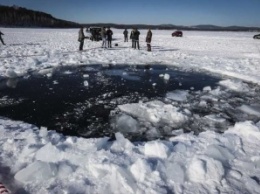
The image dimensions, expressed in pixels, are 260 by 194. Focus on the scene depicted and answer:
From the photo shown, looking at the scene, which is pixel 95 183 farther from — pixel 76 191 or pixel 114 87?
pixel 114 87

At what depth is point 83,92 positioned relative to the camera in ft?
27.1

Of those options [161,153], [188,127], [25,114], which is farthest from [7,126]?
[188,127]

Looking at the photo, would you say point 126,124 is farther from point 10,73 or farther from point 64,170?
point 10,73

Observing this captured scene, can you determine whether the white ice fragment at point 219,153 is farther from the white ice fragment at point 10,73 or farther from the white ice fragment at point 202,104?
the white ice fragment at point 10,73

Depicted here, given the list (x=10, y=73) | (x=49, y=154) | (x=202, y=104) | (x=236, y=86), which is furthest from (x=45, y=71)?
(x=49, y=154)

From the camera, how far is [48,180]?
11.8 ft

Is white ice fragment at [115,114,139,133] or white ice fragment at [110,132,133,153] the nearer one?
white ice fragment at [110,132,133,153]

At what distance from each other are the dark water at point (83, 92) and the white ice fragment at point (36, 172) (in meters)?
1.55

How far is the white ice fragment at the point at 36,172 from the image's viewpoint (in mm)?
3555

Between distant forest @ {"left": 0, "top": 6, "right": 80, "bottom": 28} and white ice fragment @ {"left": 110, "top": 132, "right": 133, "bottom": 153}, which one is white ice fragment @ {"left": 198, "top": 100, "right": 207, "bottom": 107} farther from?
distant forest @ {"left": 0, "top": 6, "right": 80, "bottom": 28}

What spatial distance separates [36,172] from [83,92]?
15.6 feet

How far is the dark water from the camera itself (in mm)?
5949

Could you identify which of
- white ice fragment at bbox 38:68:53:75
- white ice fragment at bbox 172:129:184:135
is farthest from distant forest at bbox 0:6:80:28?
white ice fragment at bbox 172:129:184:135

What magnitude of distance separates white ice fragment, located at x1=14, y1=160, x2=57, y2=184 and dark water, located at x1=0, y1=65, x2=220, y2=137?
5.08 feet
